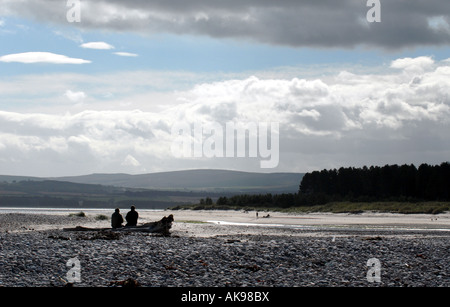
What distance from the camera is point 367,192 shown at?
9969cm

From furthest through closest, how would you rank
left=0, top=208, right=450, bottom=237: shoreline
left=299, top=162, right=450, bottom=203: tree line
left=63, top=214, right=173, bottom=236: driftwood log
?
left=299, top=162, right=450, bottom=203: tree line < left=0, top=208, right=450, bottom=237: shoreline < left=63, top=214, right=173, bottom=236: driftwood log

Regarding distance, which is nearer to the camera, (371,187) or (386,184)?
(386,184)

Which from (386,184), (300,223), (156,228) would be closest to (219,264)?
(156,228)

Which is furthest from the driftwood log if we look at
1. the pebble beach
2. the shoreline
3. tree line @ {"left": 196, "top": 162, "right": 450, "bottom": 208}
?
tree line @ {"left": 196, "top": 162, "right": 450, "bottom": 208}

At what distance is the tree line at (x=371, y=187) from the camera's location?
91.2 metres

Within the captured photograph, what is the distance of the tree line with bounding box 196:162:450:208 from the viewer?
299 feet

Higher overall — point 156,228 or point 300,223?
point 156,228

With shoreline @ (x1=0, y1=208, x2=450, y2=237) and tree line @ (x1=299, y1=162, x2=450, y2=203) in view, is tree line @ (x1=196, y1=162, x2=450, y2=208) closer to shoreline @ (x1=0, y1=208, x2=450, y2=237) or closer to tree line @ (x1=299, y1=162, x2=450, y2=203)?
tree line @ (x1=299, y1=162, x2=450, y2=203)

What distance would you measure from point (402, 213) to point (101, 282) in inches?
2299

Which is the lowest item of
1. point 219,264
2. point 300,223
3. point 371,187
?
point 300,223

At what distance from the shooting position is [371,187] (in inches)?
3922

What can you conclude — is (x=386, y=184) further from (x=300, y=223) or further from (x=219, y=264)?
(x=219, y=264)

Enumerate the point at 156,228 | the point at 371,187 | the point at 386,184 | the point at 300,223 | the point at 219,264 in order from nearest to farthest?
1. the point at 219,264
2. the point at 156,228
3. the point at 300,223
4. the point at 386,184
5. the point at 371,187
